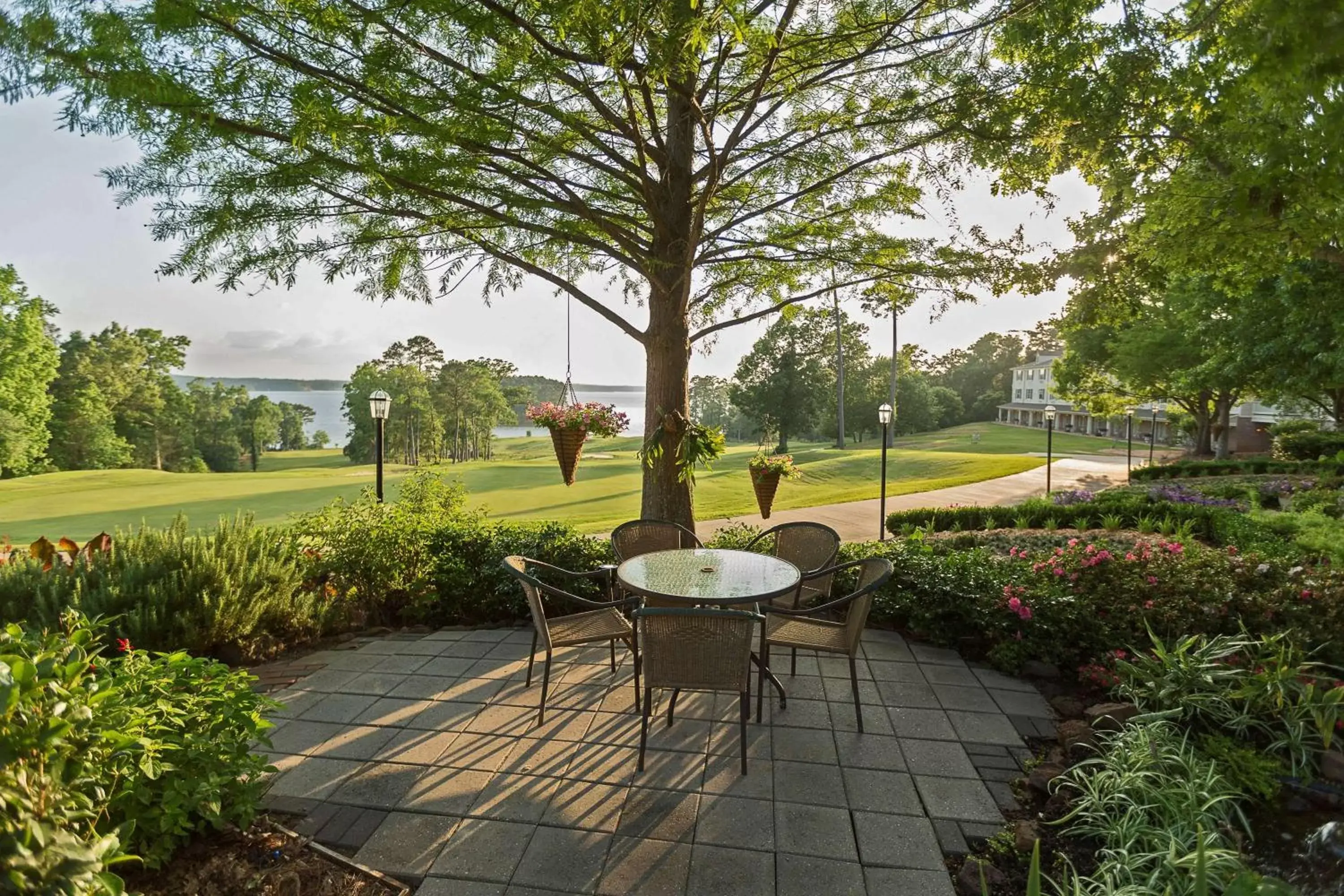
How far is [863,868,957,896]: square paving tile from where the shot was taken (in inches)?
74.1

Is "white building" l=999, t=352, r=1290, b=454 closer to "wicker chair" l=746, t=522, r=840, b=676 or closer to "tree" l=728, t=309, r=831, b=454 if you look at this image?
"tree" l=728, t=309, r=831, b=454

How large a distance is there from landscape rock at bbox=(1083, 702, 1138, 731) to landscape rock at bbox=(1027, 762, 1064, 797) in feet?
1.12

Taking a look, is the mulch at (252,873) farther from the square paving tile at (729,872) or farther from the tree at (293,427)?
the tree at (293,427)

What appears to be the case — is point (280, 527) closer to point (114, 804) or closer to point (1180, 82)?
point (114, 804)

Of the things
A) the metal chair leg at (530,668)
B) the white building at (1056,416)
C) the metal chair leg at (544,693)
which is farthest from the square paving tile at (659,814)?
the white building at (1056,416)

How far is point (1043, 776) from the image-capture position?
241 centimetres

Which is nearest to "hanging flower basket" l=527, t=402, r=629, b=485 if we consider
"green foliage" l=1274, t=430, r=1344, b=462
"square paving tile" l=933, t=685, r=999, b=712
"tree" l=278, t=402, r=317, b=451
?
"square paving tile" l=933, t=685, r=999, b=712

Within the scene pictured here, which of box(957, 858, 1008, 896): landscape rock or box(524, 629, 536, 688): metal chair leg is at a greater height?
box(524, 629, 536, 688): metal chair leg

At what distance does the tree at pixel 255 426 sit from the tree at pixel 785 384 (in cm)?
2621

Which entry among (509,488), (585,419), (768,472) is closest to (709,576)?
(585,419)

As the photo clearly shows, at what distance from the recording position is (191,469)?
97.1 feet

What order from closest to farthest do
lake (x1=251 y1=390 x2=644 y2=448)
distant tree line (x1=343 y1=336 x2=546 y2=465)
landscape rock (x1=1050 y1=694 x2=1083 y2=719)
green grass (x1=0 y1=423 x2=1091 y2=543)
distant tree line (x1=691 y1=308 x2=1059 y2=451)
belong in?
landscape rock (x1=1050 y1=694 x2=1083 y2=719) < lake (x1=251 y1=390 x2=644 y2=448) < green grass (x1=0 y1=423 x2=1091 y2=543) < distant tree line (x1=343 y1=336 x2=546 y2=465) < distant tree line (x1=691 y1=308 x2=1059 y2=451)

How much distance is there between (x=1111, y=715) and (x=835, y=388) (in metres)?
32.9

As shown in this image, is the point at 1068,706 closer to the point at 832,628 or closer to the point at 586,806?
the point at 832,628
